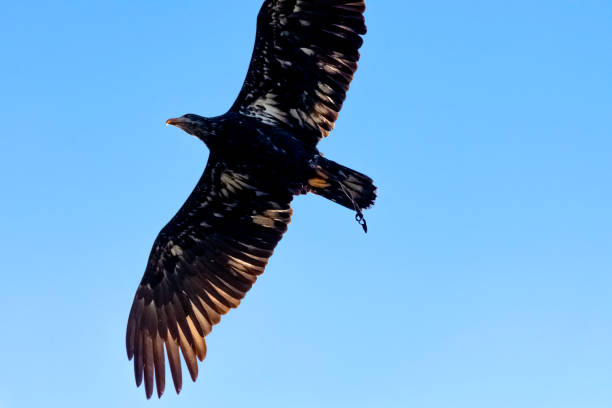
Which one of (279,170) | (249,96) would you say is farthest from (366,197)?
(249,96)

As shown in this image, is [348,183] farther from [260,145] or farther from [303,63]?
[303,63]

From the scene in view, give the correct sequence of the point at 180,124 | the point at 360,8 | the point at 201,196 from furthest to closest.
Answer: the point at 201,196 → the point at 180,124 → the point at 360,8

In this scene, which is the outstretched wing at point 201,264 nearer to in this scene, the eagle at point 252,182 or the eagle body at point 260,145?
the eagle at point 252,182

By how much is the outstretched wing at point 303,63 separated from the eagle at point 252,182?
0.05 feet

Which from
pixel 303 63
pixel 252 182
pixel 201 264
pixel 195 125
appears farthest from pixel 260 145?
pixel 201 264

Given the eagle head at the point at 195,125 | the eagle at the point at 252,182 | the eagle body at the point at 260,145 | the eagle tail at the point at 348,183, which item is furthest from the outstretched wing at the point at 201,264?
the eagle tail at the point at 348,183

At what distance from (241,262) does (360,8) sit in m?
4.37

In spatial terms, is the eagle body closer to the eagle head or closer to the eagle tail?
the eagle head

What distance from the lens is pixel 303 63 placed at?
1249 cm

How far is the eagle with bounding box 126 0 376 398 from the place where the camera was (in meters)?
12.3

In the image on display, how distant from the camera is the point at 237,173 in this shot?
13023mm

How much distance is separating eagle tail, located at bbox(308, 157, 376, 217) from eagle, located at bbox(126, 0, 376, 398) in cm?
2

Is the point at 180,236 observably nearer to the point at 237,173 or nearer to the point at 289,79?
the point at 237,173

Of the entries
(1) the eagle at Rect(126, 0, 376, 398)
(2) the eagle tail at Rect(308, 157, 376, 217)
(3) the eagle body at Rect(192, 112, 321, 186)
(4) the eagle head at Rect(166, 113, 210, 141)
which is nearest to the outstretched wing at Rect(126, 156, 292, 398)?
(1) the eagle at Rect(126, 0, 376, 398)
